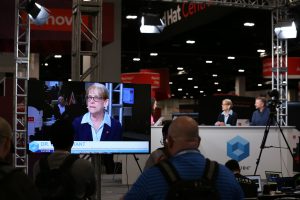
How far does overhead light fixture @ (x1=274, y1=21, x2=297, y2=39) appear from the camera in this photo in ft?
38.2

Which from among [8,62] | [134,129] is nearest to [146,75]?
[8,62]

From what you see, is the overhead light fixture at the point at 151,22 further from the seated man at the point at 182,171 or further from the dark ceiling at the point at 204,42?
the seated man at the point at 182,171

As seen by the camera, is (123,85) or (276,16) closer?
(123,85)

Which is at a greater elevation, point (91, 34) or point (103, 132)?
point (91, 34)

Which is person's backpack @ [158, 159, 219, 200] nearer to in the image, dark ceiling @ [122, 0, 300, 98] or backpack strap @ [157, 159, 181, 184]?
backpack strap @ [157, 159, 181, 184]

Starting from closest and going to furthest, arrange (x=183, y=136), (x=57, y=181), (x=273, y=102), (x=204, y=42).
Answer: (x=183, y=136)
(x=57, y=181)
(x=273, y=102)
(x=204, y=42)

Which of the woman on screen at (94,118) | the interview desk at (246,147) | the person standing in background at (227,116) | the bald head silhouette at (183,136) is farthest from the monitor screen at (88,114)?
the person standing in background at (227,116)

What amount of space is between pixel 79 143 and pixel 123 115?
59 cm

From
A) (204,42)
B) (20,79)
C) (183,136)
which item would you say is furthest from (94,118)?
(204,42)

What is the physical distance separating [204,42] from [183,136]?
19.0m

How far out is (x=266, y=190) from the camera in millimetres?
5527

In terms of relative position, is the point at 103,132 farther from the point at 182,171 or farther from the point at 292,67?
the point at 292,67

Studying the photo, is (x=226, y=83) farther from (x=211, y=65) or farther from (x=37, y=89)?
(x=37, y=89)

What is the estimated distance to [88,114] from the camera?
615 centimetres
